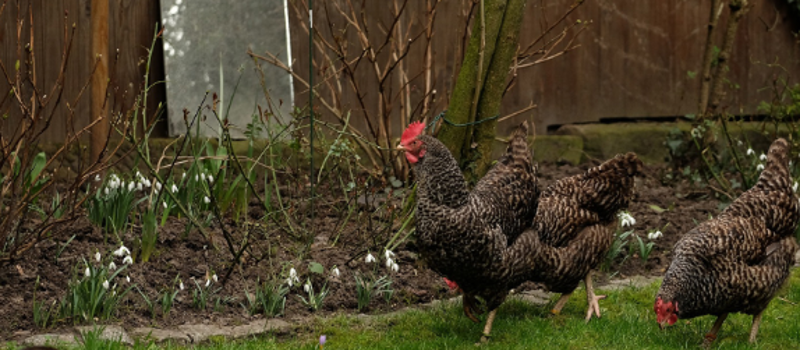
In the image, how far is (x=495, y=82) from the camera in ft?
20.0

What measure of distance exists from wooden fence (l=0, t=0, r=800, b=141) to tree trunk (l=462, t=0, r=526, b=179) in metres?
1.25

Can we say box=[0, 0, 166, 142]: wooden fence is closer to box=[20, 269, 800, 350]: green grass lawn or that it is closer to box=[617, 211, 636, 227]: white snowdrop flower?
box=[20, 269, 800, 350]: green grass lawn

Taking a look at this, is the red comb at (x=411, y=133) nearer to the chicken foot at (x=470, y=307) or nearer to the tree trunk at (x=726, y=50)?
the chicken foot at (x=470, y=307)

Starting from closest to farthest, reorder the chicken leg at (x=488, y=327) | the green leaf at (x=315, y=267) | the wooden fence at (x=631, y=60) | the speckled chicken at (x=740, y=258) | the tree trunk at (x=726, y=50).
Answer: the speckled chicken at (x=740, y=258), the chicken leg at (x=488, y=327), the green leaf at (x=315, y=267), the tree trunk at (x=726, y=50), the wooden fence at (x=631, y=60)

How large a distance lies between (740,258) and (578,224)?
85 centimetres

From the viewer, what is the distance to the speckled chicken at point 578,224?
512cm

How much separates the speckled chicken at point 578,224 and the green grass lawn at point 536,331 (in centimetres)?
17

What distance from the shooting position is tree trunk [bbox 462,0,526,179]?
6.08 meters

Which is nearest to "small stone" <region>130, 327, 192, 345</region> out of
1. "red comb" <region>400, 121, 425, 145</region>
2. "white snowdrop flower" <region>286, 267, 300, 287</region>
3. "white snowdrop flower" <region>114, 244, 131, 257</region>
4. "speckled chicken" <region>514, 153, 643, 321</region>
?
"white snowdrop flower" <region>114, 244, 131, 257</region>

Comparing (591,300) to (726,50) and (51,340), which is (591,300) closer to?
(51,340)

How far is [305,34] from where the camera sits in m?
7.76

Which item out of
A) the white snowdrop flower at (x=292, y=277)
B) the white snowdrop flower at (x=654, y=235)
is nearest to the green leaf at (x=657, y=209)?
the white snowdrop flower at (x=654, y=235)

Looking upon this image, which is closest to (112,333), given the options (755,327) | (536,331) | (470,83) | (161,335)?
(161,335)

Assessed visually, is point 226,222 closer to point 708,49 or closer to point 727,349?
point 727,349
